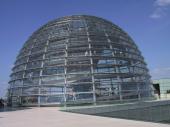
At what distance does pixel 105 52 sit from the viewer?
34.9 m

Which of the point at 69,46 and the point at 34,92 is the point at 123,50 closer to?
the point at 69,46

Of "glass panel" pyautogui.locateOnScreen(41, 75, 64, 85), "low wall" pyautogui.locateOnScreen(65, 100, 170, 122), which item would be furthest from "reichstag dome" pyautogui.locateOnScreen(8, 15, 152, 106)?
"low wall" pyautogui.locateOnScreen(65, 100, 170, 122)

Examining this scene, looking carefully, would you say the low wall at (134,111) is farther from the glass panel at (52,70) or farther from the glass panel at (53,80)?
the glass panel at (52,70)

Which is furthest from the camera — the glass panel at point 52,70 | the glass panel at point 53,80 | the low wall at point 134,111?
the glass panel at point 52,70

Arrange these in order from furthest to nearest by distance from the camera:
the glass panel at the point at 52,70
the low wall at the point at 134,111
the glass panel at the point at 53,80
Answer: the glass panel at the point at 52,70 < the glass panel at the point at 53,80 < the low wall at the point at 134,111

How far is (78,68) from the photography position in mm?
33906

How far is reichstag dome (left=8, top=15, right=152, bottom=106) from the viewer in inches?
1288

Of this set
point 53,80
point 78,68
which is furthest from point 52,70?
point 78,68

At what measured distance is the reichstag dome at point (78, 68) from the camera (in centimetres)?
3272

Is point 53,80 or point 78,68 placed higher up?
point 78,68

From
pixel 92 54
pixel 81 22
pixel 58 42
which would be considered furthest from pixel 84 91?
pixel 81 22

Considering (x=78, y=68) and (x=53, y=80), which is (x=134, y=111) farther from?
(x=53, y=80)

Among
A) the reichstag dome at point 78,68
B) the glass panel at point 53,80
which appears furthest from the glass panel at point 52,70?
the glass panel at point 53,80

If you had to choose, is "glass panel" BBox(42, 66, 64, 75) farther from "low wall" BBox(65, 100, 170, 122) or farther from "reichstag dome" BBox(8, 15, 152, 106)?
"low wall" BBox(65, 100, 170, 122)
